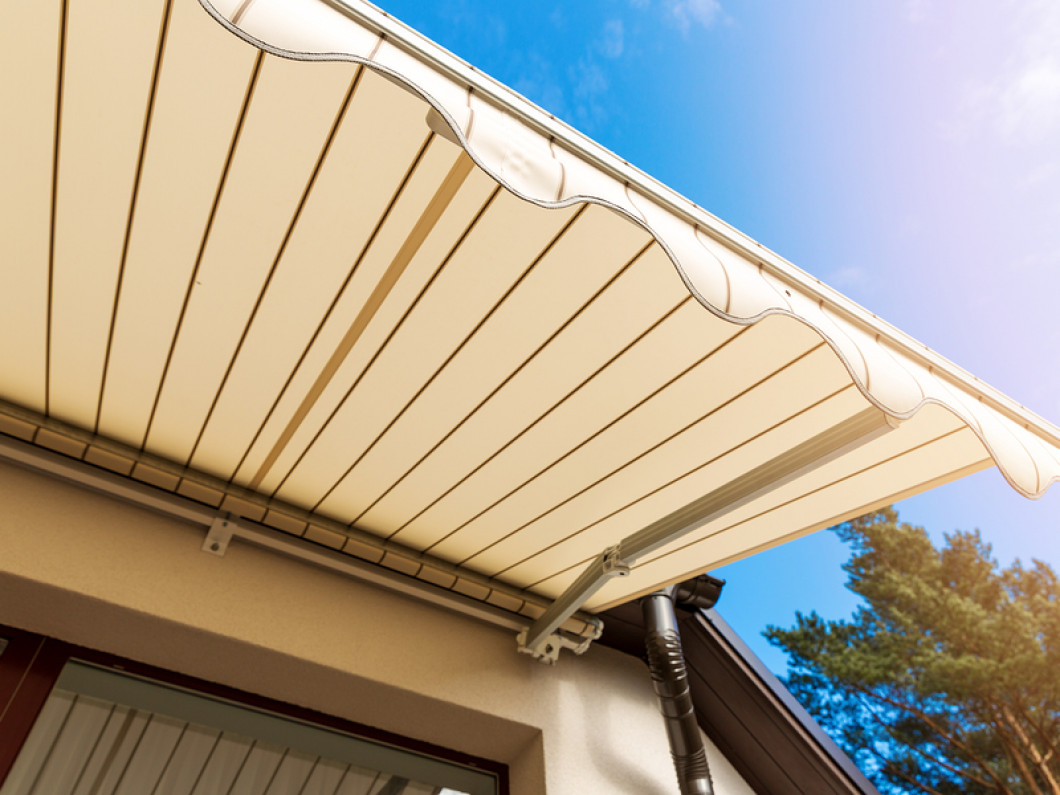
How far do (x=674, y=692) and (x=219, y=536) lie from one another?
218cm

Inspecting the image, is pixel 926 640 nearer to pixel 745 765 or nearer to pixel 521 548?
pixel 745 765

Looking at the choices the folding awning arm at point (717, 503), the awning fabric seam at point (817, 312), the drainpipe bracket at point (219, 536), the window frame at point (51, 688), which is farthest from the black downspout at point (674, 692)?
the drainpipe bracket at point (219, 536)

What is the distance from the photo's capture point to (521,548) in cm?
326

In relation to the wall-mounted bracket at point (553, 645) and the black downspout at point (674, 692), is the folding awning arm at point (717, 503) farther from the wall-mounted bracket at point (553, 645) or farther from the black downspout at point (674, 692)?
the black downspout at point (674, 692)

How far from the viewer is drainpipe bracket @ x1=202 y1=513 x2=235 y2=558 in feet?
9.82

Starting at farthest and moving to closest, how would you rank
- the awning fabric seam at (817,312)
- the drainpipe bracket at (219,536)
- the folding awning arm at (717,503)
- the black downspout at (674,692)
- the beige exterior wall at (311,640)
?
the black downspout at (674,692) < the drainpipe bracket at (219,536) < the beige exterior wall at (311,640) < the folding awning arm at (717,503) < the awning fabric seam at (817,312)

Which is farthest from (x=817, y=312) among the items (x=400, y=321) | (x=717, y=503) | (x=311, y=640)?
(x=311, y=640)

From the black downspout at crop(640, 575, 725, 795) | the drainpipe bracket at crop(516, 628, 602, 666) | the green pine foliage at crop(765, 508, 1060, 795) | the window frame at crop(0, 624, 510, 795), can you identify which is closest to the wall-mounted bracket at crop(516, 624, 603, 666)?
the drainpipe bracket at crop(516, 628, 602, 666)

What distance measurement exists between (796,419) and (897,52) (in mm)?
29482

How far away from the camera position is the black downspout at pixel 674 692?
332 centimetres

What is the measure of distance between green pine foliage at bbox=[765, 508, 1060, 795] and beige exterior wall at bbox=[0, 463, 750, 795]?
7.28 metres

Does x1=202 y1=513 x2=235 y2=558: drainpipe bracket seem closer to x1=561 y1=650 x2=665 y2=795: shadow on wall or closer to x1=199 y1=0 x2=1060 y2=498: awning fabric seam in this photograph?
x1=561 y1=650 x2=665 y2=795: shadow on wall

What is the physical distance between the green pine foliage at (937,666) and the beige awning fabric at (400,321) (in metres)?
8.30

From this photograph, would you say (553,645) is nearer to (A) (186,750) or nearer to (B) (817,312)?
(A) (186,750)
